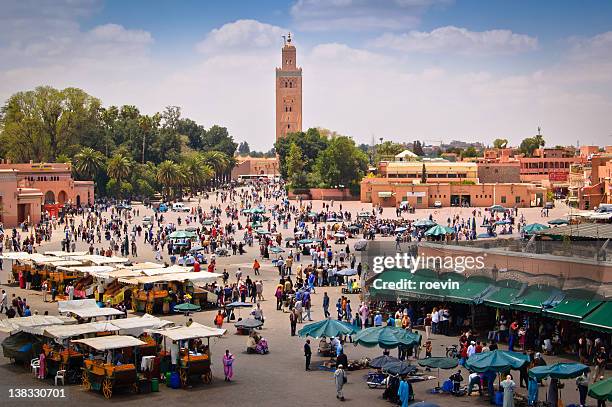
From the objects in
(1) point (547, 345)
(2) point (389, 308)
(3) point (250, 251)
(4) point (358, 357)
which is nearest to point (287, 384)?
(4) point (358, 357)

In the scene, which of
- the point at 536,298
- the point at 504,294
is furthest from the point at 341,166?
the point at 536,298

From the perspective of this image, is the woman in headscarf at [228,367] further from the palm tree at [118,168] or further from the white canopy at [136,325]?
the palm tree at [118,168]

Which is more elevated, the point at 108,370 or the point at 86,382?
the point at 108,370

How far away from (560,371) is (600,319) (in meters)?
3.66

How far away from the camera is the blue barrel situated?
19.1 m

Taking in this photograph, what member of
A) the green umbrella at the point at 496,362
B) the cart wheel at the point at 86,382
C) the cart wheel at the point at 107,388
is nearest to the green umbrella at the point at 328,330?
the green umbrella at the point at 496,362

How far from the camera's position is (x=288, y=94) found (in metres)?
154

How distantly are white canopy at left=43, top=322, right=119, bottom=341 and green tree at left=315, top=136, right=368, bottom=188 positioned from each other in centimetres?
6998

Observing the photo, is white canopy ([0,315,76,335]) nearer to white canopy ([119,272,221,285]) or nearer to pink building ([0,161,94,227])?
white canopy ([119,272,221,285])

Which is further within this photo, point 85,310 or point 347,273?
point 347,273

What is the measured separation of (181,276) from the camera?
94.6ft

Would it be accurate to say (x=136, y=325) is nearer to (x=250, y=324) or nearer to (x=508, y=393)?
(x=250, y=324)

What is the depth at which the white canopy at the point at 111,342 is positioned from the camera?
18.5 meters

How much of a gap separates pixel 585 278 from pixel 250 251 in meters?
26.4
